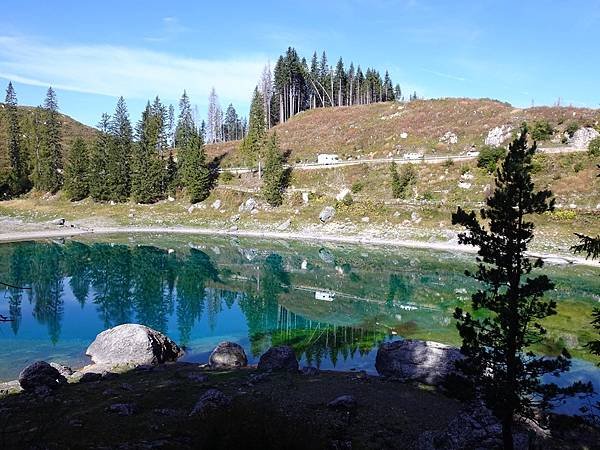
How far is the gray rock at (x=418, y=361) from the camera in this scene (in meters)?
24.4

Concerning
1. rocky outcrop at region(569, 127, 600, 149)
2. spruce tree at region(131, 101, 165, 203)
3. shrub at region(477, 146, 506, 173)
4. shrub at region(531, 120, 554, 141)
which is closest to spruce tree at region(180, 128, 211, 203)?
spruce tree at region(131, 101, 165, 203)

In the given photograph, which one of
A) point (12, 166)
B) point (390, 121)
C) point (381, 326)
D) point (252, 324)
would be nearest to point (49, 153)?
point (12, 166)

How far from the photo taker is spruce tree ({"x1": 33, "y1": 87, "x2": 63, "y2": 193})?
109 meters

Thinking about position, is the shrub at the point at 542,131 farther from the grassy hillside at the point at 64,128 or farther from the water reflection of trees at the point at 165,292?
the grassy hillside at the point at 64,128

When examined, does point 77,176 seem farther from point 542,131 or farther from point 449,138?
point 542,131

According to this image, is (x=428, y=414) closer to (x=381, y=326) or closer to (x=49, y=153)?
(x=381, y=326)

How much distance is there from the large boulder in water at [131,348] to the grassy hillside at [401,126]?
8099cm

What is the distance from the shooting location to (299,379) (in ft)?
77.4

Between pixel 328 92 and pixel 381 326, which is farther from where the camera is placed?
pixel 328 92

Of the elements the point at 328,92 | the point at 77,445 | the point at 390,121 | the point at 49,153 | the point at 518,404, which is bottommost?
the point at 77,445

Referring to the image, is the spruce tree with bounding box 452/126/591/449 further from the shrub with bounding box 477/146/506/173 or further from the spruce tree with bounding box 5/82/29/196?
the spruce tree with bounding box 5/82/29/196

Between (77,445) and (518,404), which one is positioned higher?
(518,404)

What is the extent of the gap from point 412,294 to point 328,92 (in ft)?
379

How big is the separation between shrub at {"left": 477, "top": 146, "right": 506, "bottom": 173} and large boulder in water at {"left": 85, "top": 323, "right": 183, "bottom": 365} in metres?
69.1
